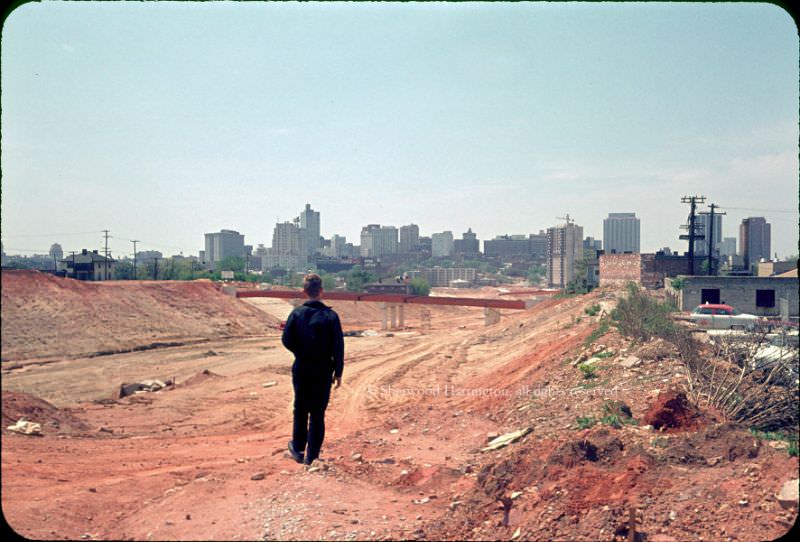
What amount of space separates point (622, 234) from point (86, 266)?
236ft

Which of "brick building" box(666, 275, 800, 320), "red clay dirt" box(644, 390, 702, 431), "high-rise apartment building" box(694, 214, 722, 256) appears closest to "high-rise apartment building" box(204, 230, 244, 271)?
"high-rise apartment building" box(694, 214, 722, 256)

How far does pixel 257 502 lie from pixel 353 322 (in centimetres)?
6702

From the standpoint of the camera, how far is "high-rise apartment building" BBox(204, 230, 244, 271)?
13012 cm

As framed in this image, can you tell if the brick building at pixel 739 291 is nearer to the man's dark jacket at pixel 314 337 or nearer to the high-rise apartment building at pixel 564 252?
the man's dark jacket at pixel 314 337

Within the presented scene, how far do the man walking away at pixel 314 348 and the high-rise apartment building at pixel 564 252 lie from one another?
121 m

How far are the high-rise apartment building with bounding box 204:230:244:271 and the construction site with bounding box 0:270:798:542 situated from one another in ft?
328

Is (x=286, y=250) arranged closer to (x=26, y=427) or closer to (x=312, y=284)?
(x=26, y=427)

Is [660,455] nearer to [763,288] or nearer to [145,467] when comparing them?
[145,467]

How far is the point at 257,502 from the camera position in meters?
5.36

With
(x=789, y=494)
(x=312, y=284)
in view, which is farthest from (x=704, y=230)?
(x=312, y=284)

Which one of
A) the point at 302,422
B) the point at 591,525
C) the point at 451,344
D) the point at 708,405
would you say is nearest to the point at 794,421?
the point at 708,405

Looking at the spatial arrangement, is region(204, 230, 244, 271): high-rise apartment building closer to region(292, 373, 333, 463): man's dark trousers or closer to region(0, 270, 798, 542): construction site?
region(0, 270, 798, 542): construction site

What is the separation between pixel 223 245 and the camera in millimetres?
130250

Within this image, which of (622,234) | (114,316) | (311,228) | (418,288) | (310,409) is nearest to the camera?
(310,409)
